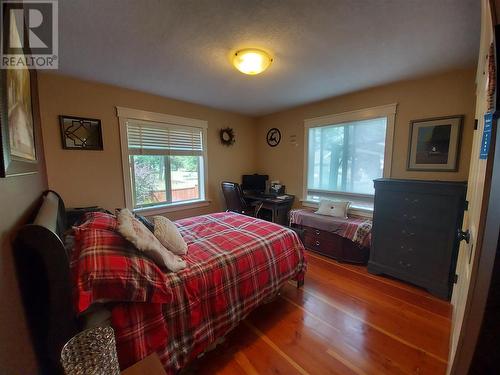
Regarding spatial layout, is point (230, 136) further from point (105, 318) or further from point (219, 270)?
point (105, 318)

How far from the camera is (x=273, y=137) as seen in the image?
416cm

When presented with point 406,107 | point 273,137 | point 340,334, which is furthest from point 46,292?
point 273,137

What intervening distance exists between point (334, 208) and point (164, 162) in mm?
2763

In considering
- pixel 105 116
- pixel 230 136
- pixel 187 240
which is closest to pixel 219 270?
pixel 187 240

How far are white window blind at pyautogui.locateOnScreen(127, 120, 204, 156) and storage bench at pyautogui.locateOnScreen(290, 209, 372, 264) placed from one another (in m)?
2.20

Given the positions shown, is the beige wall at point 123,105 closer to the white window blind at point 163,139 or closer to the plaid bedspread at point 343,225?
the white window blind at point 163,139

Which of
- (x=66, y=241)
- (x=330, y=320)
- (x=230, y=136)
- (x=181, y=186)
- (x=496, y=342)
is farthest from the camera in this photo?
(x=230, y=136)

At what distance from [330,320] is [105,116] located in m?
3.43

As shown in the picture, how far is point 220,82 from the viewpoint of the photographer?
8.35 feet

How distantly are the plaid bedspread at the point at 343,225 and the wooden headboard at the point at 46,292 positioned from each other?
9.01ft

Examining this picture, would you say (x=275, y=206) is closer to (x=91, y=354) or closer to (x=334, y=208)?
(x=334, y=208)

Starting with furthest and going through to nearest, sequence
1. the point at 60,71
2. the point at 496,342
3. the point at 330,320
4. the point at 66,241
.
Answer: the point at 60,71, the point at 330,320, the point at 66,241, the point at 496,342

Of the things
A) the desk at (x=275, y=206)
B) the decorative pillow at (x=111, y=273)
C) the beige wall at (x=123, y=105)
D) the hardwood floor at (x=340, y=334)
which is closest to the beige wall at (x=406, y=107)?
the beige wall at (x=123, y=105)

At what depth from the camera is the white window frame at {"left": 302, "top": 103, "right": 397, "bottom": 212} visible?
8.78 ft
